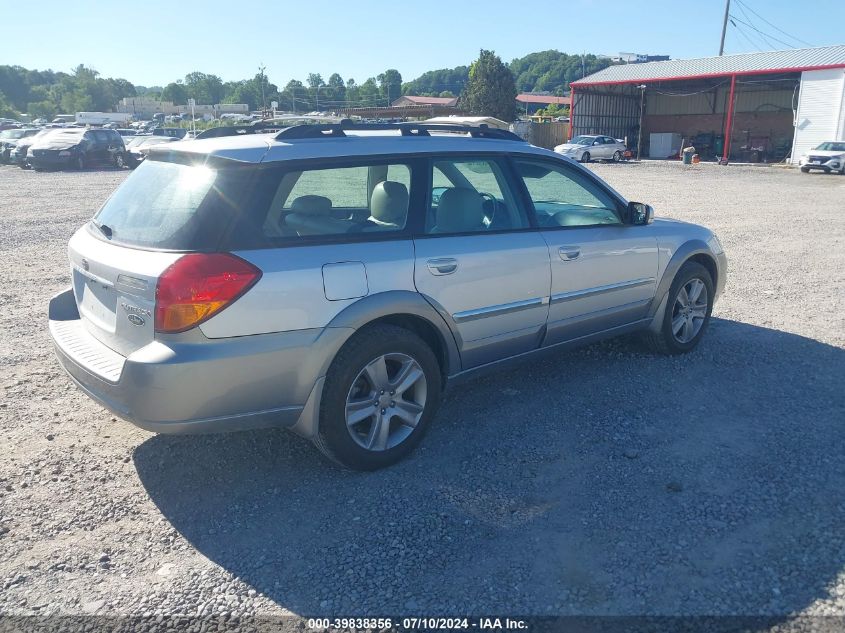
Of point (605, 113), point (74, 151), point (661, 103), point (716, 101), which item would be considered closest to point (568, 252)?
point (74, 151)

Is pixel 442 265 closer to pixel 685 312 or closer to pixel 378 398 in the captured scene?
pixel 378 398

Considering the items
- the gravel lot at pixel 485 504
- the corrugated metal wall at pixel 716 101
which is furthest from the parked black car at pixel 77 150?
the corrugated metal wall at pixel 716 101

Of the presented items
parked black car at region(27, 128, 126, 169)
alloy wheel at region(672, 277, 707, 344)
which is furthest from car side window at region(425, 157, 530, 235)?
→ parked black car at region(27, 128, 126, 169)

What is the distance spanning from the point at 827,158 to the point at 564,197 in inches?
1251

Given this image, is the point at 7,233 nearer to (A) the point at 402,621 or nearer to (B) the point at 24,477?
(B) the point at 24,477

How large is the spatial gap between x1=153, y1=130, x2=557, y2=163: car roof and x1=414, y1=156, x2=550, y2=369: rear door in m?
0.11

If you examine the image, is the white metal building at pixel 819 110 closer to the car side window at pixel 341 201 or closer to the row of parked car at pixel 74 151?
the row of parked car at pixel 74 151

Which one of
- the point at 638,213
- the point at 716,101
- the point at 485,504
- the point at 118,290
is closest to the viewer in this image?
the point at 118,290

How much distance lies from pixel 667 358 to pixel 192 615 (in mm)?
4181

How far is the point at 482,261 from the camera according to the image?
4180 mm

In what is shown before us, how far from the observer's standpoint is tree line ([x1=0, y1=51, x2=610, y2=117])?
111 meters

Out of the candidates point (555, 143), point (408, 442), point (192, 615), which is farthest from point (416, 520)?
point (555, 143)

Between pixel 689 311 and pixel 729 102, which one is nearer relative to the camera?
pixel 689 311

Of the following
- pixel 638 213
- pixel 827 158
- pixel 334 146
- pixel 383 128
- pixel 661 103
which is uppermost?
pixel 661 103
